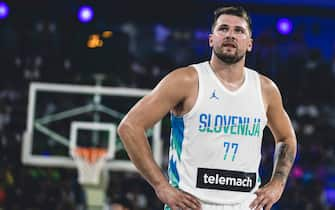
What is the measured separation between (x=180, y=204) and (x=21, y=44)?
1041 cm

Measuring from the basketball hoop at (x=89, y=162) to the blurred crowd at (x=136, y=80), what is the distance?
1.29m

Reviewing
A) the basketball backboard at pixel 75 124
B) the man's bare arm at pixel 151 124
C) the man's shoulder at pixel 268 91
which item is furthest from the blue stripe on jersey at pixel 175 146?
the basketball backboard at pixel 75 124

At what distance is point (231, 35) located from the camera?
3.55 m

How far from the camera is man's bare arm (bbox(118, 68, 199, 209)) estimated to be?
3395mm

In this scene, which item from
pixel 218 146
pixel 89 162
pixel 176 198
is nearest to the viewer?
pixel 176 198

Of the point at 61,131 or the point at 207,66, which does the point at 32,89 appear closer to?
the point at 61,131

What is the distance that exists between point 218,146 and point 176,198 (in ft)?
1.06

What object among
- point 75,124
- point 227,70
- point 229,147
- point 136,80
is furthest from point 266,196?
point 136,80

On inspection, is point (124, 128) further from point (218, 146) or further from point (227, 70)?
point (227, 70)

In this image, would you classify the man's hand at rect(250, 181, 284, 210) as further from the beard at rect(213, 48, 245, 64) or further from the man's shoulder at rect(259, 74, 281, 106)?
the beard at rect(213, 48, 245, 64)

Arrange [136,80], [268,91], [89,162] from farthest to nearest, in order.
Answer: [136,80]
[89,162]
[268,91]

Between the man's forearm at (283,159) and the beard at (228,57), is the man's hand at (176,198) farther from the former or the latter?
the beard at (228,57)

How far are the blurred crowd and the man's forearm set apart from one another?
25.1 ft

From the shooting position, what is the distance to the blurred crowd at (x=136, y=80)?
11.6 metres
